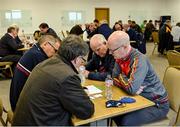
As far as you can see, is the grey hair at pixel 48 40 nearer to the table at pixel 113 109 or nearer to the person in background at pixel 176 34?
the table at pixel 113 109

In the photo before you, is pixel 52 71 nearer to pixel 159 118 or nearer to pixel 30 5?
pixel 159 118

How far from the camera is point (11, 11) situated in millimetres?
10641

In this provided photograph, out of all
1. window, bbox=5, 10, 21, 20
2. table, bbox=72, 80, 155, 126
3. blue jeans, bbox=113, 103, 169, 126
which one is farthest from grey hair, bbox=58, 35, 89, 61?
window, bbox=5, 10, 21, 20

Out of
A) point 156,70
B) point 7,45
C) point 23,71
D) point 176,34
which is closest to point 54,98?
point 23,71

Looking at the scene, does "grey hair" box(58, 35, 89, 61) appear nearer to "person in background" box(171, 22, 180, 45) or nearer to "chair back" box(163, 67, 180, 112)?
"chair back" box(163, 67, 180, 112)

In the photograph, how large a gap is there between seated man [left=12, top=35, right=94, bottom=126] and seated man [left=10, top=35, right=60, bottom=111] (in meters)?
0.69

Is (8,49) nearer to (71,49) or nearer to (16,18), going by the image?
(71,49)

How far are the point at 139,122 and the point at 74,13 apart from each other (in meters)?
10.3

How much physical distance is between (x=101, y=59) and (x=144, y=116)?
1.06 m

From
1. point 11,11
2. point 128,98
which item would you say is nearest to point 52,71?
point 128,98

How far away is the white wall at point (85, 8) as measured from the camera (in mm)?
10984

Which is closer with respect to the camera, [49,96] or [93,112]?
[49,96]

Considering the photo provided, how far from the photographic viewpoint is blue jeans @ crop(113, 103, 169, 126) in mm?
2148

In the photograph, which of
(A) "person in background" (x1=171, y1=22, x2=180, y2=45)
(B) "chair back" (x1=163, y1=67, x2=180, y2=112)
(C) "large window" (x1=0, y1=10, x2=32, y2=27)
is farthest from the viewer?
→ (C) "large window" (x1=0, y1=10, x2=32, y2=27)
